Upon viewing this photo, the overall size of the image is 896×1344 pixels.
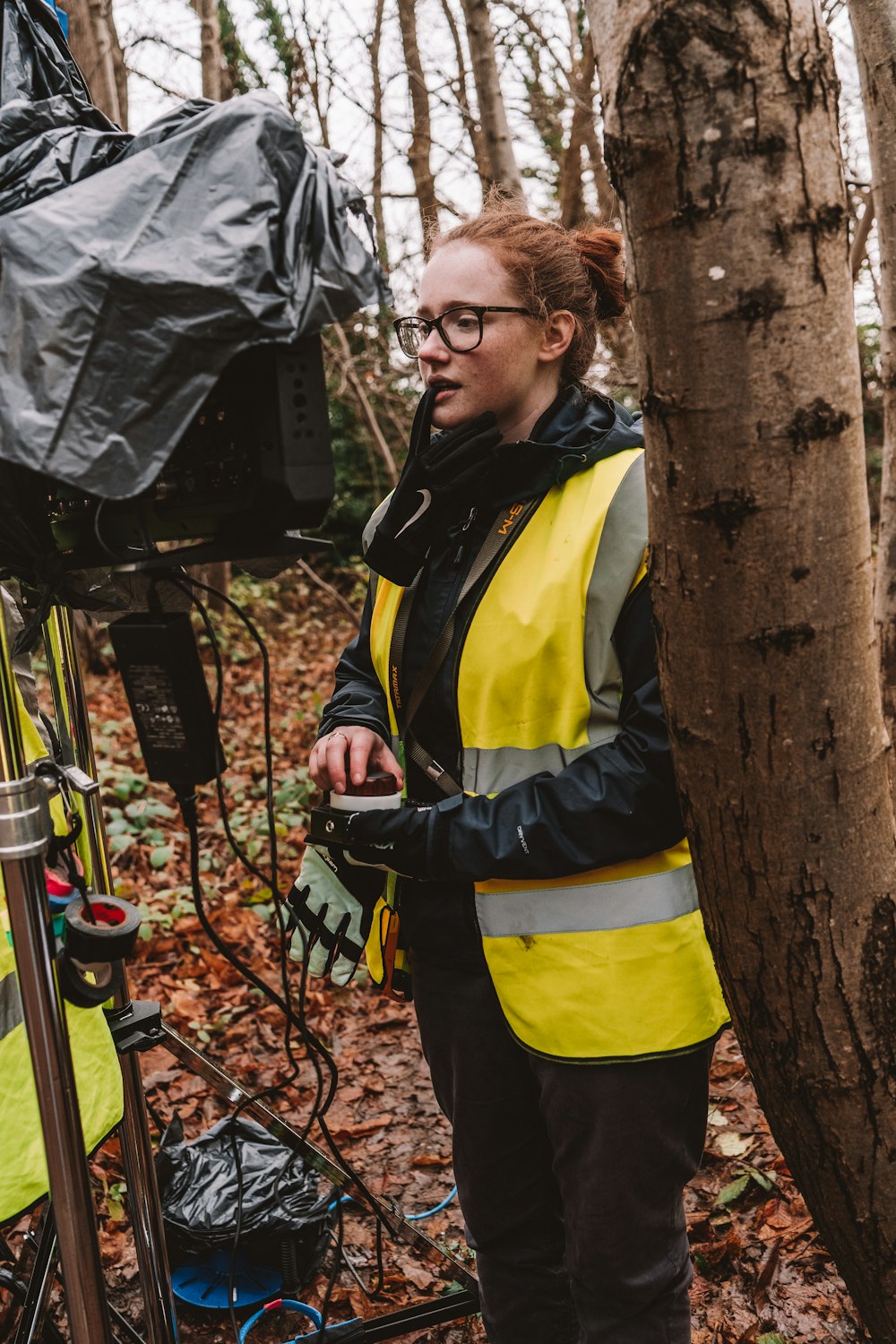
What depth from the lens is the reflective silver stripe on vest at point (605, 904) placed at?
163cm

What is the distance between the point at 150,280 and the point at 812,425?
72cm

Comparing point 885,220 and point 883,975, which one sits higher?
point 885,220

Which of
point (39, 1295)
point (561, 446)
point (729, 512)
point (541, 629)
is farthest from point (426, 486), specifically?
point (39, 1295)

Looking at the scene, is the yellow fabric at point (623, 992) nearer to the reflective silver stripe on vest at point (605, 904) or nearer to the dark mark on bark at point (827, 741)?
the reflective silver stripe on vest at point (605, 904)

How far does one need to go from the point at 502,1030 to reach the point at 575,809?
52cm

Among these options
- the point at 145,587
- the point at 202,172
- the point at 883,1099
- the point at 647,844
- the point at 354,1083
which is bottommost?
the point at 354,1083

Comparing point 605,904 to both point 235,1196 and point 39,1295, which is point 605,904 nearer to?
point 39,1295

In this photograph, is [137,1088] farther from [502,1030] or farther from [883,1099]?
[883,1099]

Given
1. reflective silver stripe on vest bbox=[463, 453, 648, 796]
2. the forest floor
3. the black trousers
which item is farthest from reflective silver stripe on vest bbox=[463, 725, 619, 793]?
the forest floor

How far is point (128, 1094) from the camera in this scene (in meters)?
1.87

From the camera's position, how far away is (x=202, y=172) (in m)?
1.07

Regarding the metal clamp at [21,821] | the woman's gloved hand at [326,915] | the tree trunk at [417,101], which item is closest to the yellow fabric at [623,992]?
the woman's gloved hand at [326,915]

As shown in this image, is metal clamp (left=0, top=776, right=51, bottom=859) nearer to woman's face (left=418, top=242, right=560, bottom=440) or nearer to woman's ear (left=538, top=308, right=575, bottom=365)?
woman's face (left=418, top=242, right=560, bottom=440)

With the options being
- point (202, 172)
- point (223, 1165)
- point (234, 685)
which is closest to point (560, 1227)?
point (223, 1165)
